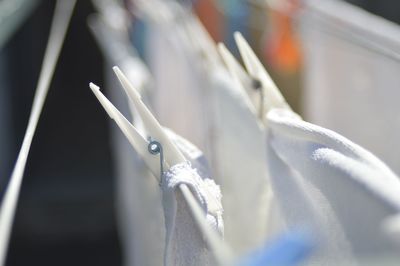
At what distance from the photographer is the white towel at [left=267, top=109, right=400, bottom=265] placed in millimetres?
317

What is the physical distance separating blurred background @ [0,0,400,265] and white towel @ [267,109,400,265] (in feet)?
0.77

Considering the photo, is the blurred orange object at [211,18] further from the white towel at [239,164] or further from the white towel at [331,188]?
the white towel at [331,188]

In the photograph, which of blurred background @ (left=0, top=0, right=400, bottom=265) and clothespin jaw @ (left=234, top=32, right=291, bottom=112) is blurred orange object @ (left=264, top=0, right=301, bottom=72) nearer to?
blurred background @ (left=0, top=0, right=400, bottom=265)

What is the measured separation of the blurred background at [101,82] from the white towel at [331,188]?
0.77 feet

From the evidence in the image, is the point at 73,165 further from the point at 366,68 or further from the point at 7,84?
the point at 366,68

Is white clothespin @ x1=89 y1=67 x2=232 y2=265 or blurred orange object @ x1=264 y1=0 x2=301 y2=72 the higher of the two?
blurred orange object @ x1=264 y1=0 x2=301 y2=72

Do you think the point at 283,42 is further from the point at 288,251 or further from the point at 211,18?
the point at 288,251

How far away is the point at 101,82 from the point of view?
263 centimetres

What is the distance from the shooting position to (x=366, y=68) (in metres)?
0.84

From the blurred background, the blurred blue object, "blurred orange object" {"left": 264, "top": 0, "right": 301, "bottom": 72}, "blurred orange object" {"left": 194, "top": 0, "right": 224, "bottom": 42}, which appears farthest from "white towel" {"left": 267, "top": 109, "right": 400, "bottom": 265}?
"blurred orange object" {"left": 194, "top": 0, "right": 224, "bottom": 42}

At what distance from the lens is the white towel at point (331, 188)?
32cm

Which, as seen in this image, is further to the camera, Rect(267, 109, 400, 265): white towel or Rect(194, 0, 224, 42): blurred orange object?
Rect(194, 0, 224, 42): blurred orange object

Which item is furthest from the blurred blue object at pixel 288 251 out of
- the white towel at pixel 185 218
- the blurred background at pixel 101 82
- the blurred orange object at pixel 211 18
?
the blurred orange object at pixel 211 18

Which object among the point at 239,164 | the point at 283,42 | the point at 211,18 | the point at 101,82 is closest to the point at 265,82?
the point at 239,164
